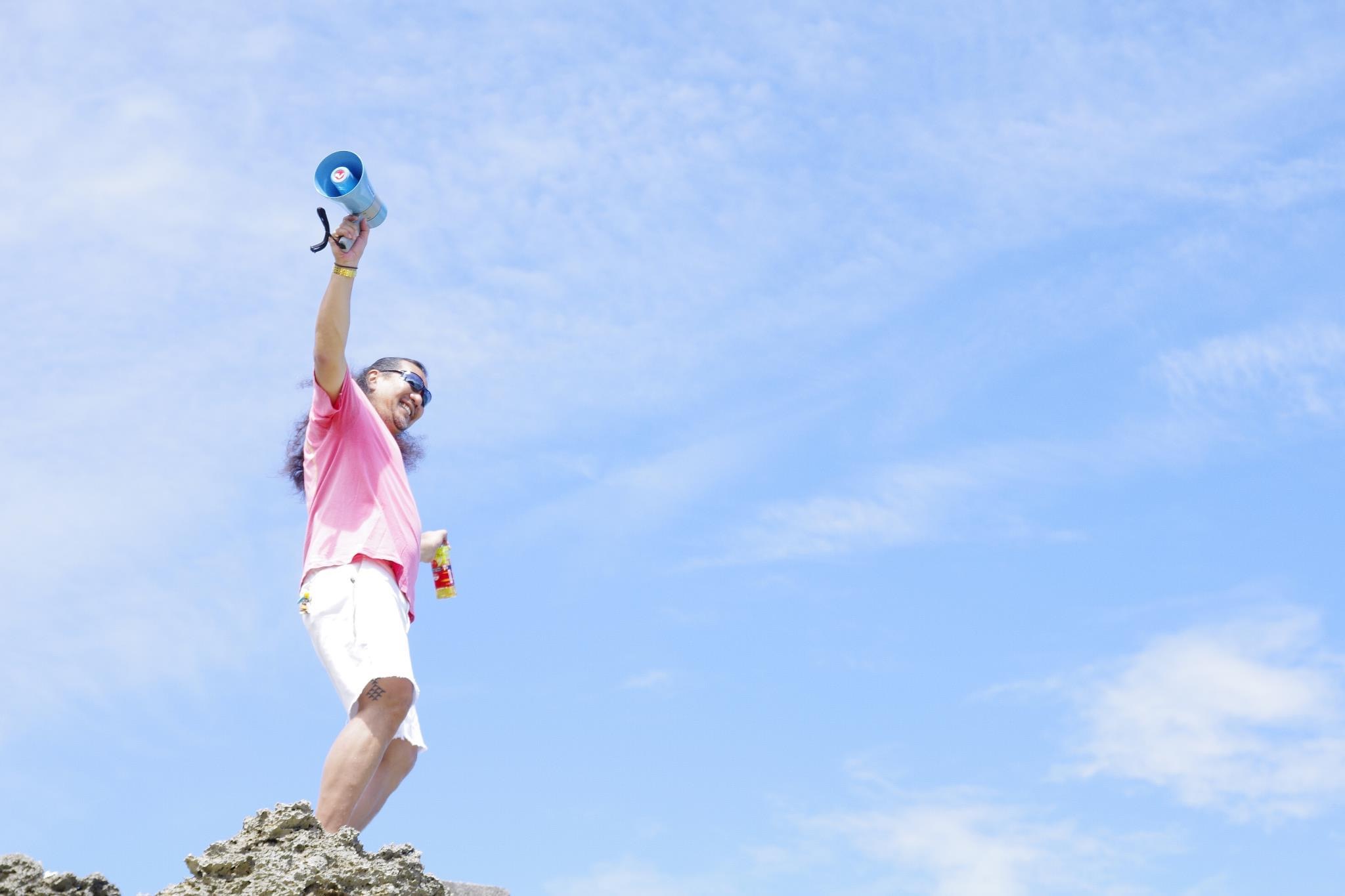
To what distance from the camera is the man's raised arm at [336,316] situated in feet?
21.1

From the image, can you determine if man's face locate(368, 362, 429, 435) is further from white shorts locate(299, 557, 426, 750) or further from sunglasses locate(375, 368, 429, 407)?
white shorts locate(299, 557, 426, 750)

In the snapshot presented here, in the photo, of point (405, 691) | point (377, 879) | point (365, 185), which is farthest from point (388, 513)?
point (377, 879)

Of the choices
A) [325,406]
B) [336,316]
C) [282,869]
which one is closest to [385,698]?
[282,869]

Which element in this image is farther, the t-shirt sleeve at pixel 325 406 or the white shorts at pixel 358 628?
the t-shirt sleeve at pixel 325 406

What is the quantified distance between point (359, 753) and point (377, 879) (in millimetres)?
784

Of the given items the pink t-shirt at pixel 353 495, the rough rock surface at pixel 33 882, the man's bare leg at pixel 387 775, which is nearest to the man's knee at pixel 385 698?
the man's bare leg at pixel 387 775

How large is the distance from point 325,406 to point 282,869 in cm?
224

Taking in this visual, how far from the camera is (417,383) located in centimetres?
748

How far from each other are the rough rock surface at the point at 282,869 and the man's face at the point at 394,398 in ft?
7.99

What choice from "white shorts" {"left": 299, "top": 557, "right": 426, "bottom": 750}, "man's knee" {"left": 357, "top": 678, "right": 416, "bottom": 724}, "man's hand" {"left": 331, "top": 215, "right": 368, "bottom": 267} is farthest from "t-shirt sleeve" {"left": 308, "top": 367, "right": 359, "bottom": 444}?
"man's knee" {"left": 357, "top": 678, "right": 416, "bottom": 724}

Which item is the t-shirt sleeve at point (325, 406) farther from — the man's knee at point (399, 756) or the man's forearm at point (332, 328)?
the man's knee at point (399, 756)

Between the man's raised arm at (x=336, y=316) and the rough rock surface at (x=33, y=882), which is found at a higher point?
the man's raised arm at (x=336, y=316)

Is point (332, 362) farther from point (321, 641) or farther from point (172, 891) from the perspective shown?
point (172, 891)

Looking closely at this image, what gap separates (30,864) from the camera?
514cm
